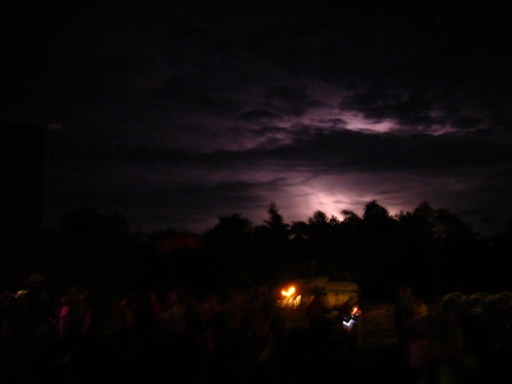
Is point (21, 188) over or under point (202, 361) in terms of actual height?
over

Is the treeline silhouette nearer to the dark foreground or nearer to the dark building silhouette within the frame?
the dark building silhouette

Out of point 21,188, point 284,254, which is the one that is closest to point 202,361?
point 21,188

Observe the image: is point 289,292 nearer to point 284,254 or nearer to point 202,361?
point 284,254

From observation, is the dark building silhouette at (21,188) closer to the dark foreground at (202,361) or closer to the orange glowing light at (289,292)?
the orange glowing light at (289,292)

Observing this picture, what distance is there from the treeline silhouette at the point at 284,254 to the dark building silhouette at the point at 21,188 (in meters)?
0.89

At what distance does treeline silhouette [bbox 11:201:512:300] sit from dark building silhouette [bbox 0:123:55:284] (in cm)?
89

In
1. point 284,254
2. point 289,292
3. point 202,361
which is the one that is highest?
point 284,254

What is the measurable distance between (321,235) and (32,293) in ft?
64.1

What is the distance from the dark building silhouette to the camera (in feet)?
63.9

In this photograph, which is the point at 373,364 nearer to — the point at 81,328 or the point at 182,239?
the point at 81,328

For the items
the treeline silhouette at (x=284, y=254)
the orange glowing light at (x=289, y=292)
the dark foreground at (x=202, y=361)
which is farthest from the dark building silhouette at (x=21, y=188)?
the dark foreground at (x=202, y=361)

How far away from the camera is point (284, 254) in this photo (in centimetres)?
2492

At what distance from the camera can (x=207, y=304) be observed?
33.1ft

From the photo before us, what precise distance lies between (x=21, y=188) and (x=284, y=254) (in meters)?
11.9
